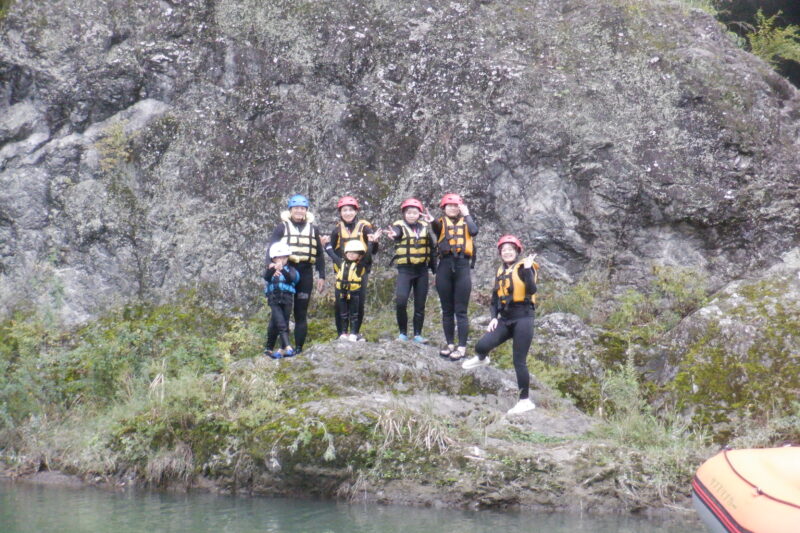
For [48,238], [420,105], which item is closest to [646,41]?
[420,105]

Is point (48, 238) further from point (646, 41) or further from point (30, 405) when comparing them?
point (646, 41)

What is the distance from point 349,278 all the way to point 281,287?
0.80m

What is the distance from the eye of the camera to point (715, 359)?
27.1 ft

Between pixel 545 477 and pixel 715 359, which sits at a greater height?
pixel 715 359

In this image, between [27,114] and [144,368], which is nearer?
[144,368]

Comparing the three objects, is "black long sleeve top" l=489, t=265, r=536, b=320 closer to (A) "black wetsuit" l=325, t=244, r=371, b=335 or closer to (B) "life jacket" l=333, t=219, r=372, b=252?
(A) "black wetsuit" l=325, t=244, r=371, b=335

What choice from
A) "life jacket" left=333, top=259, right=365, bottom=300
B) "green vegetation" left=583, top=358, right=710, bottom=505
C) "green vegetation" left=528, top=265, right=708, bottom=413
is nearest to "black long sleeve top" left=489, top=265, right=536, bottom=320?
"green vegetation" left=528, top=265, right=708, bottom=413

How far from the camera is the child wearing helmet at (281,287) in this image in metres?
8.47

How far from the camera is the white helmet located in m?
8.46

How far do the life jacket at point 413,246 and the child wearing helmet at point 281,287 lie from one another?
129 centimetres

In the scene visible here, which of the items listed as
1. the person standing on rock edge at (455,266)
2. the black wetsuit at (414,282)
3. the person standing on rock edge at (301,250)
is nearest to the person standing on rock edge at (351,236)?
the person standing on rock edge at (301,250)

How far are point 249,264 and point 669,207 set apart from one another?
6.25 meters

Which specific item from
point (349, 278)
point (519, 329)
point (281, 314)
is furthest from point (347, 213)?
point (519, 329)

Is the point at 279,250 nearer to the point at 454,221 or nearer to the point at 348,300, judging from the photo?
the point at 348,300
